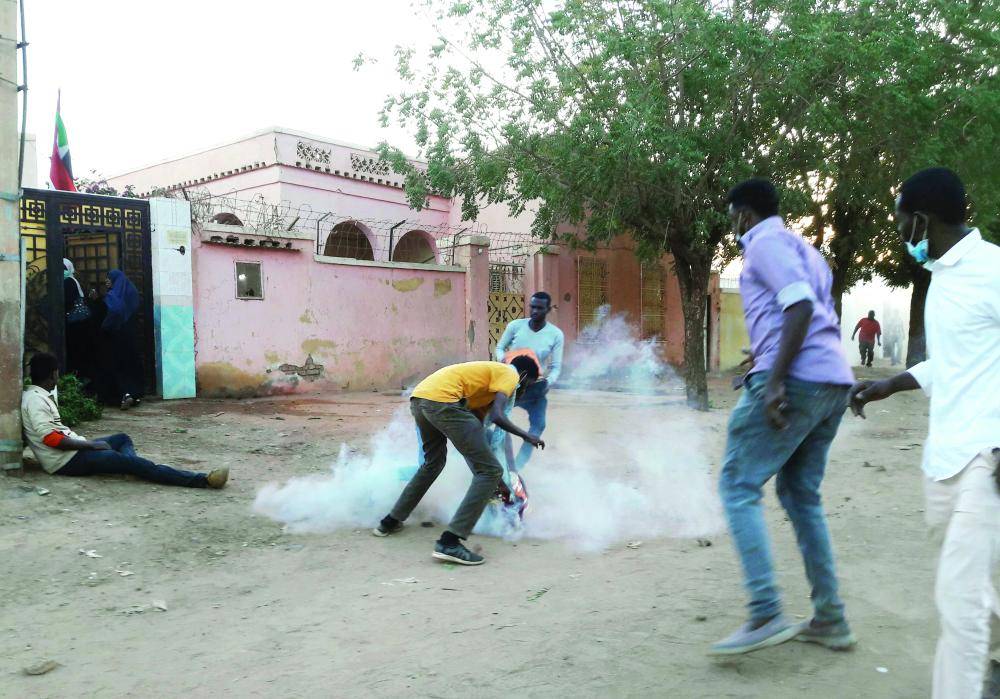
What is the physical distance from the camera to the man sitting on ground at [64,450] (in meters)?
5.71

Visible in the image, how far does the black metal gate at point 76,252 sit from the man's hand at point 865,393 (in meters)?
8.69

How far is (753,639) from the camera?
9.04ft

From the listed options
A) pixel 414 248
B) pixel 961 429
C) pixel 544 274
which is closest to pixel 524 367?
pixel 961 429

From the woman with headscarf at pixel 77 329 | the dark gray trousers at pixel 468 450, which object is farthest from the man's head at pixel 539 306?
the woman with headscarf at pixel 77 329

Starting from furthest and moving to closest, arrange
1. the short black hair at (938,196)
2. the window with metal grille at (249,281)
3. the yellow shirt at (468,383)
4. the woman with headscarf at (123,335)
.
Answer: the window with metal grille at (249,281), the woman with headscarf at (123,335), the yellow shirt at (468,383), the short black hair at (938,196)

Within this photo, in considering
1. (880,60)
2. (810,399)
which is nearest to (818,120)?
(880,60)

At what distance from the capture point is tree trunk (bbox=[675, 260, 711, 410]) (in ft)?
40.8

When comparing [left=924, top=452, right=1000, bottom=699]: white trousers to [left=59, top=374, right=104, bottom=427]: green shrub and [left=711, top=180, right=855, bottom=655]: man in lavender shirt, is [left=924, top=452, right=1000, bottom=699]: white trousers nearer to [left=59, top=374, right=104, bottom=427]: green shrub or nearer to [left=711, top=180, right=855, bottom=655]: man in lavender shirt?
[left=711, top=180, right=855, bottom=655]: man in lavender shirt

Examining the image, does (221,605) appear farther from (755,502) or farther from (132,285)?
(132,285)

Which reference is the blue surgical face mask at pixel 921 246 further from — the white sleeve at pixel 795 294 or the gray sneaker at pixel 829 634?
the gray sneaker at pixel 829 634

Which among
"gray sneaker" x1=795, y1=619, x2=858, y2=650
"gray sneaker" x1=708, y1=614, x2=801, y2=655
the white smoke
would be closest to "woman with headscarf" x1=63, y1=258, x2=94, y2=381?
the white smoke

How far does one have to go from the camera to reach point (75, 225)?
9773 millimetres

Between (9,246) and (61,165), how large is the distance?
236 inches

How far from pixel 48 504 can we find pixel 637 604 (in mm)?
4100
